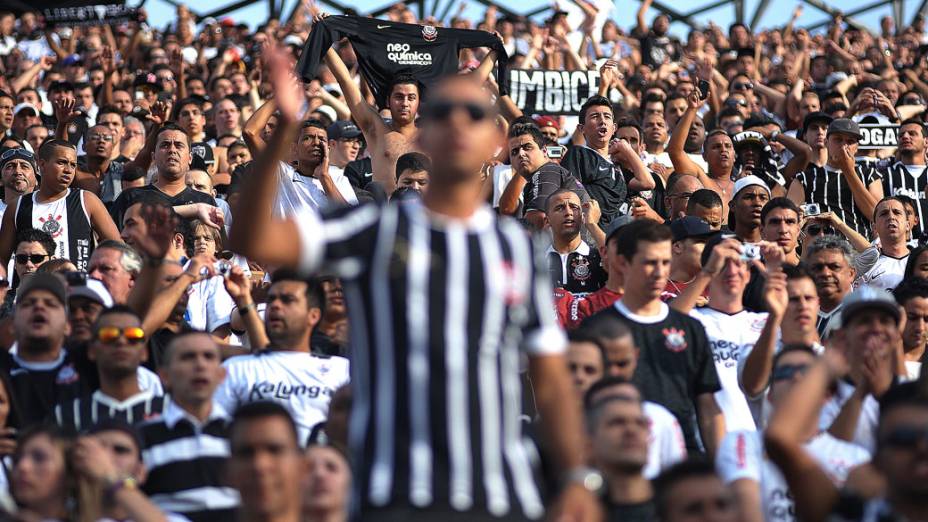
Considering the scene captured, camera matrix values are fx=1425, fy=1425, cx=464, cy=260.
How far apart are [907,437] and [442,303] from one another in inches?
69.1

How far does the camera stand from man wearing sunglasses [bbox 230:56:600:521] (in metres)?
3.48

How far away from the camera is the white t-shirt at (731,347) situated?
7008 mm

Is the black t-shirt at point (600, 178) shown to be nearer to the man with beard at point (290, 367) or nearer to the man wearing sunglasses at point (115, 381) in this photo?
the man with beard at point (290, 367)

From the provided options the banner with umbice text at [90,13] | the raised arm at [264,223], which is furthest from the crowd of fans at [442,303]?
the banner with umbice text at [90,13]

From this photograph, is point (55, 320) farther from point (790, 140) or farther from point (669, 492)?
point (790, 140)

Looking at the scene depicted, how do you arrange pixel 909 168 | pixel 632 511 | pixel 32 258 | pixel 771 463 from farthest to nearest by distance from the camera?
pixel 909 168
pixel 32 258
pixel 771 463
pixel 632 511

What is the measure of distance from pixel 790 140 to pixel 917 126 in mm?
1088

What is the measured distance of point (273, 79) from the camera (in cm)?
371

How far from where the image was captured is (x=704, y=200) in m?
9.69

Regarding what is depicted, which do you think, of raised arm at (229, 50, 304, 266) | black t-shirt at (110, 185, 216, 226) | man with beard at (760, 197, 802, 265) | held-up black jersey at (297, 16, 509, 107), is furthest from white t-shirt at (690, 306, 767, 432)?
held-up black jersey at (297, 16, 509, 107)

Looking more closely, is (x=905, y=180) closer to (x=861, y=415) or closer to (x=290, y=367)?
(x=861, y=415)

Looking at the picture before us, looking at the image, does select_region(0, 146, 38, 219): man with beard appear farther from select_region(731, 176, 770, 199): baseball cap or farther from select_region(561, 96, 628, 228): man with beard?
select_region(731, 176, 770, 199): baseball cap

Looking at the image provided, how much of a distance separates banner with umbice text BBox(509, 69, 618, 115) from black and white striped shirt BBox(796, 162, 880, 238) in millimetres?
2574

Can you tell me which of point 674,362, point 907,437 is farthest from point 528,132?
point 907,437
